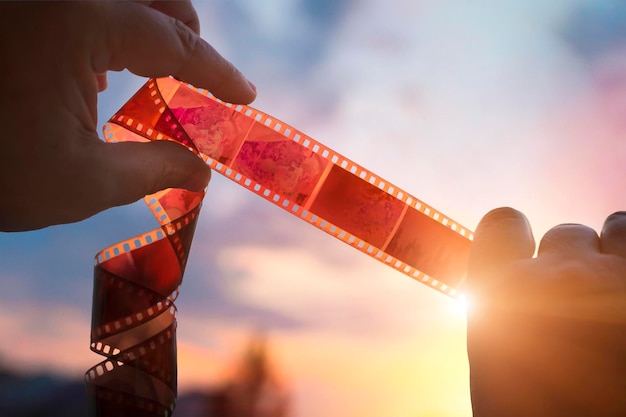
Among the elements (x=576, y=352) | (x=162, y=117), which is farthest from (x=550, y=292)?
(x=162, y=117)

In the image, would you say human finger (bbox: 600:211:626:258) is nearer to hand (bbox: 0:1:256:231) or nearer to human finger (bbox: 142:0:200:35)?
hand (bbox: 0:1:256:231)

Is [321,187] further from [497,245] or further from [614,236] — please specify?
[614,236]

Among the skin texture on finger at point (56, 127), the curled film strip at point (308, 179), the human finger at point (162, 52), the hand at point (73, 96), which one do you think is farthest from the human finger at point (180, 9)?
the curled film strip at point (308, 179)

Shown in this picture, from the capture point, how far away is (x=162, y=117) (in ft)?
7.92

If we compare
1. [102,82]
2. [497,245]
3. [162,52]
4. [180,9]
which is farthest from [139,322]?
[497,245]

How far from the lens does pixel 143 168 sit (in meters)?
1.60

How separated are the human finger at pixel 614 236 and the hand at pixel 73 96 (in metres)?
1.27

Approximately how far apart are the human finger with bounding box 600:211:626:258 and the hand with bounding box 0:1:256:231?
4.18 ft

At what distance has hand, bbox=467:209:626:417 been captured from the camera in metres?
1.36

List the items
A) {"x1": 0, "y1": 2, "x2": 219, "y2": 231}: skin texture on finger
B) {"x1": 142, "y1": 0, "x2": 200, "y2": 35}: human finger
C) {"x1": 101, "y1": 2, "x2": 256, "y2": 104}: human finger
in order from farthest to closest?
{"x1": 142, "y1": 0, "x2": 200, "y2": 35}: human finger → {"x1": 101, "y1": 2, "x2": 256, "y2": 104}: human finger → {"x1": 0, "y1": 2, "x2": 219, "y2": 231}: skin texture on finger

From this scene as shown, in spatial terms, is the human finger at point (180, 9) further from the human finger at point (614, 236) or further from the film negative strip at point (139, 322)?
the human finger at point (614, 236)

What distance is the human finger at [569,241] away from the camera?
1.53m

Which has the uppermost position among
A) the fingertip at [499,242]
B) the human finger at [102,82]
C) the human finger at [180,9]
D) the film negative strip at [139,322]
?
the human finger at [180,9]

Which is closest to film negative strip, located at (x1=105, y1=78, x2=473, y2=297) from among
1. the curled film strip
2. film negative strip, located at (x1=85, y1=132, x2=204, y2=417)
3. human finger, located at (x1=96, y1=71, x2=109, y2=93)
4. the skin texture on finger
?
the curled film strip
